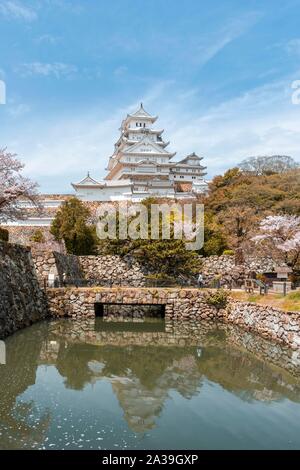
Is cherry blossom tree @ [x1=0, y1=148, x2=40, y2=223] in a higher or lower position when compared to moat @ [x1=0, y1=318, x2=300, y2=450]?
higher

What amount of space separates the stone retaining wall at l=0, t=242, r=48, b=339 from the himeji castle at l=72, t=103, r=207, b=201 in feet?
72.7

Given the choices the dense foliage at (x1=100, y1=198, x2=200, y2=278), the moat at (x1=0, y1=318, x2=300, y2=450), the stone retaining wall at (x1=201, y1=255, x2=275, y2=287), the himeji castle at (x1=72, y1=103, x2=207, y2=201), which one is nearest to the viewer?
the moat at (x1=0, y1=318, x2=300, y2=450)

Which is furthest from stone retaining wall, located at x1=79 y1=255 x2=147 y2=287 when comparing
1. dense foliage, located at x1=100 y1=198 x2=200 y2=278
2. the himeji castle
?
the himeji castle

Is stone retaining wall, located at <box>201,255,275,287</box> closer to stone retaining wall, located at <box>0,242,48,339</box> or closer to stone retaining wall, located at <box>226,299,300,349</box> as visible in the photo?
stone retaining wall, located at <box>226,299,300,349</box>

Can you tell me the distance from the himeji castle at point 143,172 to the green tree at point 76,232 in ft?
40.3

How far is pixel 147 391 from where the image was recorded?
8.45 meters

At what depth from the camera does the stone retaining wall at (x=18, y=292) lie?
13039 millimetres

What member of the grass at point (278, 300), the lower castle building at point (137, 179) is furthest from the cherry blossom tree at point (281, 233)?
the lower castle building at point (137, 179)

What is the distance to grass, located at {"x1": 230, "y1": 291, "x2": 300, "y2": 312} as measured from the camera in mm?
12645

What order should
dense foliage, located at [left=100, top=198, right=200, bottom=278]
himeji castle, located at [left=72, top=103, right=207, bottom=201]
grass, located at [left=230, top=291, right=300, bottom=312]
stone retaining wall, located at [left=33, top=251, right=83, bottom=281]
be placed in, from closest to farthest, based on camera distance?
grass, located at [left=230, top=291, right=300, bottom=312], stone retaining wall, located at [left=33, top=251, right=83, bottom=281], dense foliage, located at [left=100, top=198, right=200, bottom=278], himeji castle, located at [left=72, top=103, right=207, bottom=201]

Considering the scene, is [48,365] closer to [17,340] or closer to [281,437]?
[17,340]

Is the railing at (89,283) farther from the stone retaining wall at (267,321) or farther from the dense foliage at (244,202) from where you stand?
the dense foliage at (244,202)
